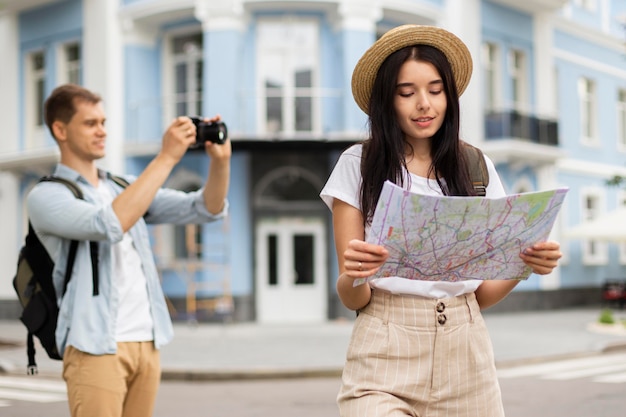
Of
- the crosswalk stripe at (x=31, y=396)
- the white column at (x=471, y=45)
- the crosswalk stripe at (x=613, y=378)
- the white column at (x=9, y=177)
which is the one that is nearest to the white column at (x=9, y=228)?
the white column at (x=9, y=177)

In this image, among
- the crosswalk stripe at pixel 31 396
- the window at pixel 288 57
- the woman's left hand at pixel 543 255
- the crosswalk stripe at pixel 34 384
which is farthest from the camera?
the window at pixel 288 57

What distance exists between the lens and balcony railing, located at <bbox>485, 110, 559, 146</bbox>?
2358cm

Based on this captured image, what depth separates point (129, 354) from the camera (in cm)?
348

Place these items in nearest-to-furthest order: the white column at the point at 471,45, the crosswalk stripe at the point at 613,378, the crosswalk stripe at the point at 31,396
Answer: the crosswalk stripe at the point at 31,396, the crosswalk stripe at the point at 613,378, the white column at the point at 471,45

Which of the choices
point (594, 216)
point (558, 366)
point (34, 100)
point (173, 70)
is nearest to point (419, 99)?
point (558, 366)

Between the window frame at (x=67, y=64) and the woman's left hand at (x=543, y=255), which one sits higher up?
the window frame at (x=67, y=64)

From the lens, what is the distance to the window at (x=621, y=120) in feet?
99.1

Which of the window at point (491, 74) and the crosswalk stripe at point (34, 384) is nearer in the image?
the crosswalk stripe at point (34, 384)

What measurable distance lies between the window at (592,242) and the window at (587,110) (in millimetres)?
1740

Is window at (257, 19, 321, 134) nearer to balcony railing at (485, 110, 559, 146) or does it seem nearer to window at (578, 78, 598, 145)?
balcony railing at (485, 110, 559, 146)

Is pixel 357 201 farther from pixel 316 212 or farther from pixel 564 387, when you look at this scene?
pixel 316 212

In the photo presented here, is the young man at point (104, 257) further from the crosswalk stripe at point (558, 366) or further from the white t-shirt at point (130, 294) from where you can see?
the crosswalk stripe at point (558, 366)

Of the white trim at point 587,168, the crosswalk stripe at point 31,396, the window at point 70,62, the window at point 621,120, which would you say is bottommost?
the crosswalk stripe at point 31,396

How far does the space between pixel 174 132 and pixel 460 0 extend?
818 inches
